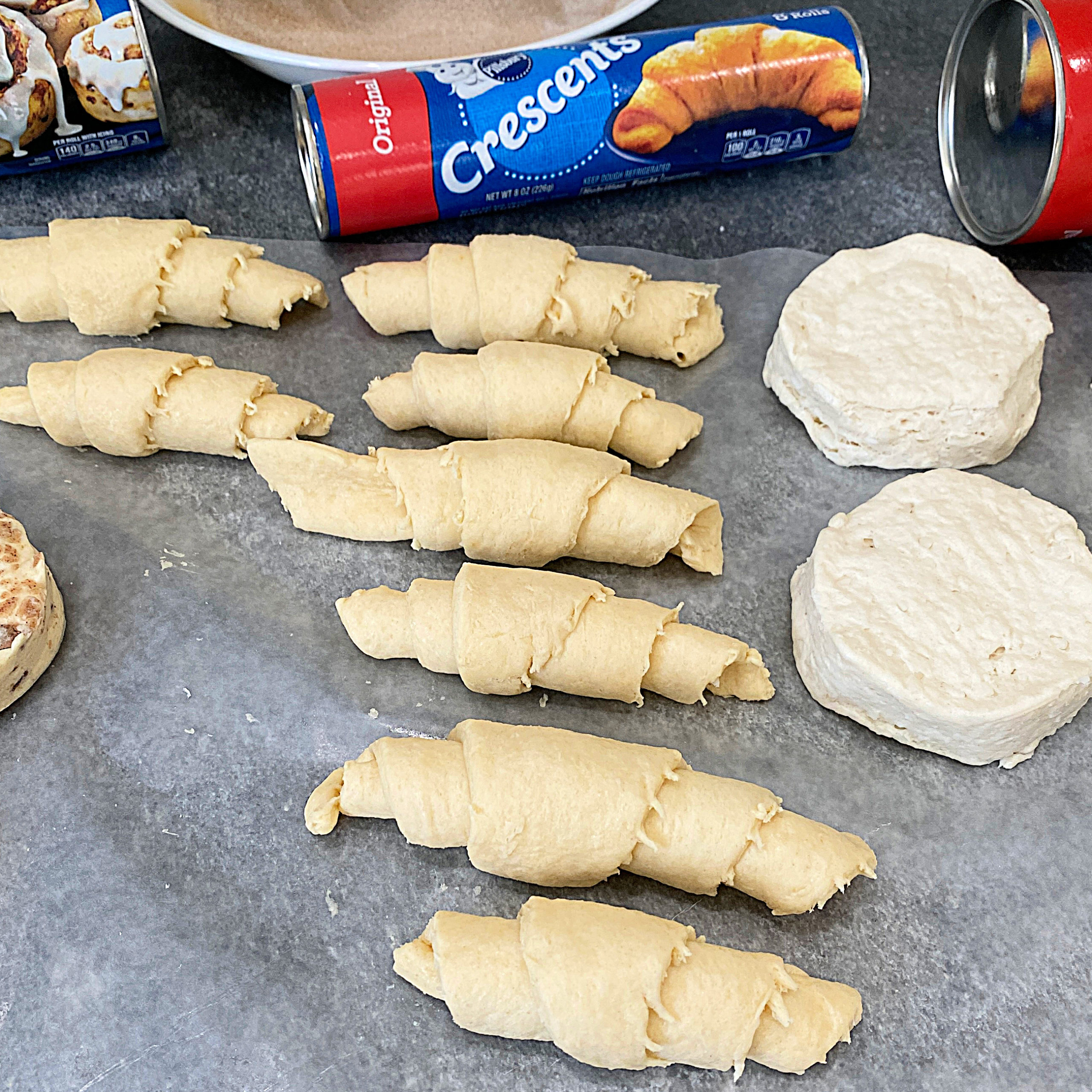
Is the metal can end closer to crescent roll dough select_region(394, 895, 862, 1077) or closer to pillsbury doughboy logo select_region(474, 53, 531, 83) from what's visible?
pillsbury doughboy logo select_region(474, 53, 531, 83)

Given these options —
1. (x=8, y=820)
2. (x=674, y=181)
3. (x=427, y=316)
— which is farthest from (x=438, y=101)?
(x=8, y=820)

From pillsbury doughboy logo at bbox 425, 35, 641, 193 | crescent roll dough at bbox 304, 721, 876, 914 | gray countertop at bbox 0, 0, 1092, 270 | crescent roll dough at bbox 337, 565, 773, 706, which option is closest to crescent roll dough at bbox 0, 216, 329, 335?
gray countertop at bbox 0, 0, 1092, 270

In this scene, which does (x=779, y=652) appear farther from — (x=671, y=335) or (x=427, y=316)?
(x=427, y=316)

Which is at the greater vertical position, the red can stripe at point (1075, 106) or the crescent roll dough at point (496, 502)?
the red can stripe at point (1075, 106)

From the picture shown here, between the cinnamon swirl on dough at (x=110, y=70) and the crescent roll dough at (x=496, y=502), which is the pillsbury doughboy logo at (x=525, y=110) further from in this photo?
the crescent roll dough at (x=496, y=502)

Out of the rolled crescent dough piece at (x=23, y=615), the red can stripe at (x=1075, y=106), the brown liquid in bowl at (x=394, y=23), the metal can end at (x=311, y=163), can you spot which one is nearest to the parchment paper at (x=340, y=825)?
the rolled crescent dough piece at (x=23, y=615)

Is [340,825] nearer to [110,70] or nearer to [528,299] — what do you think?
[528,299]
